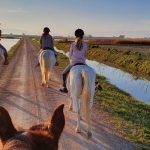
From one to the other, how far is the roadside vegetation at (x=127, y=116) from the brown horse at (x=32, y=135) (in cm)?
780

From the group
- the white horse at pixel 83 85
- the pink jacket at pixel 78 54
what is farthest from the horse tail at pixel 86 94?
the pink jacket at pixel 78 54

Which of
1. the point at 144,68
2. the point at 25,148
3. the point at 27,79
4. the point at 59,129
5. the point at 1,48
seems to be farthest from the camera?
the point at 144,68

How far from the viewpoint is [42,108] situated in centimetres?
1258

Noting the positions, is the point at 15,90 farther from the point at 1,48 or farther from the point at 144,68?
the point at 144,68

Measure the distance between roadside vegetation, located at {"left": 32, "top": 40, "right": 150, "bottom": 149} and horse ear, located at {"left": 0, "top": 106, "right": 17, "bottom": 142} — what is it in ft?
26.2

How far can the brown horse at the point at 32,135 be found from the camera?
4.41 ft

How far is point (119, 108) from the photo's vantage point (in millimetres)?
13414

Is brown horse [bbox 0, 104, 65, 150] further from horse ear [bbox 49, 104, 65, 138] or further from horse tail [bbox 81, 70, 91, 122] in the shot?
horse tail [bbox 81, 70, 91, 122]

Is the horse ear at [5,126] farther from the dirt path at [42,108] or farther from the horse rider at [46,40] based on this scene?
the horse rider at [46,40]

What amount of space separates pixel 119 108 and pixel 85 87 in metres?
4.40

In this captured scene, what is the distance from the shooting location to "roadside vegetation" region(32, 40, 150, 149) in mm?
10094

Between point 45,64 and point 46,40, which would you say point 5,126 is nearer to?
point 46,40

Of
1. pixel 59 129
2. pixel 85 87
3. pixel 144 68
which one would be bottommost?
pixel 144 68

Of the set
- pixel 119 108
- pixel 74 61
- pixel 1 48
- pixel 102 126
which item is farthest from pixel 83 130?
pixel 1 48
